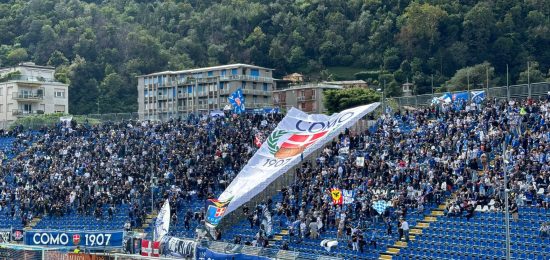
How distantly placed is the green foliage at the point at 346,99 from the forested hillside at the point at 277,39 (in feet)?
47.9

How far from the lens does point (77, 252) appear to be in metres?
34.6

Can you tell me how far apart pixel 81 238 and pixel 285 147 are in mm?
11891

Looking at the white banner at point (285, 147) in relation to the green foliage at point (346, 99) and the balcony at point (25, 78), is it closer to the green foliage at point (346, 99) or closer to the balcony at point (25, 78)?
the green foliage at point (346, 99)

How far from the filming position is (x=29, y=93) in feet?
289

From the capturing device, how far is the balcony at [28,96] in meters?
86.5

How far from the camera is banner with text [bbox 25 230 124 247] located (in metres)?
37.1

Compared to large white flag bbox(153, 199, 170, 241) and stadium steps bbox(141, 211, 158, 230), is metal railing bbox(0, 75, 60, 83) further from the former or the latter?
large white flag bbox(153, 199, 170, 241)

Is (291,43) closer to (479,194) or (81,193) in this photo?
(81,193)

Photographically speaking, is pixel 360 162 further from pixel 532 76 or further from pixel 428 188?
pixel 532 76

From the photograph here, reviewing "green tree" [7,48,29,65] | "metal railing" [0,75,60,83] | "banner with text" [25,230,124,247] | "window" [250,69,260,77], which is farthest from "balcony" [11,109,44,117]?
"banner with text" [25,230,124,247]

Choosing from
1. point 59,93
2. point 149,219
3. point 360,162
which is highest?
point 59,93

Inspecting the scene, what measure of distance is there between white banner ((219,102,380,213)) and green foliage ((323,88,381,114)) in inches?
1338

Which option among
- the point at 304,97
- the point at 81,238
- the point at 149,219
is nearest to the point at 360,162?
the point at 149,219

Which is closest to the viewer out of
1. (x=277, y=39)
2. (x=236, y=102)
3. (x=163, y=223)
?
(x=163, y=223)
